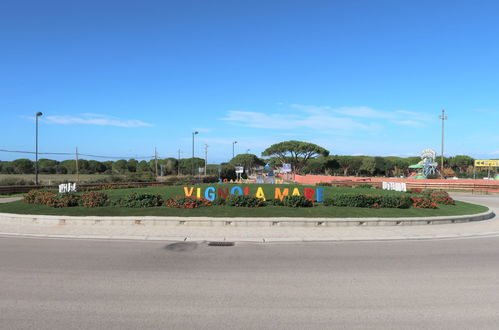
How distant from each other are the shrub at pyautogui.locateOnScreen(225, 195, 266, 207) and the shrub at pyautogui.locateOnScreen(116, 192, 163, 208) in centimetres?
321

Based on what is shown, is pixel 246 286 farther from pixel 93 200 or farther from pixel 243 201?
pixel 93 200

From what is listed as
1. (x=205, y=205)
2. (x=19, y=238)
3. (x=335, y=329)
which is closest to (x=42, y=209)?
(x=19, y=238)

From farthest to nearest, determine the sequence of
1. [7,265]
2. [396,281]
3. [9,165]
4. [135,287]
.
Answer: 1. [9,165]
2. [7,265]
3. [396,281]
4. [135,287]

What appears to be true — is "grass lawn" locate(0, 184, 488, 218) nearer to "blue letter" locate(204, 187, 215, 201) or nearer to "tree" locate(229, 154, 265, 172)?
"blue letter" locate(204, 187, 215, 201)

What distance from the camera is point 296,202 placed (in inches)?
585

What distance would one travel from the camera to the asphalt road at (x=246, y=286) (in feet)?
15.4

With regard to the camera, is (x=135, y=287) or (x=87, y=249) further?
Answer: (x=87, y=249)

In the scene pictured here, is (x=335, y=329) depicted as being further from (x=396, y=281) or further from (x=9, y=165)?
(x=9, y=165)

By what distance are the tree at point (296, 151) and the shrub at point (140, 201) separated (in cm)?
6974

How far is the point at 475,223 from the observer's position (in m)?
13.6

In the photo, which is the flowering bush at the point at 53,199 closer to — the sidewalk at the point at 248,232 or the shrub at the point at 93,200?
the shrub at the point at 93,200

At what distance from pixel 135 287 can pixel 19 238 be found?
6666 millimetres

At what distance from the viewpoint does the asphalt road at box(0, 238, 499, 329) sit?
4691mm

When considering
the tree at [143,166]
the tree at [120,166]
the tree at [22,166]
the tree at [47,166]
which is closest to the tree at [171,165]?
the tree at [143,166]
